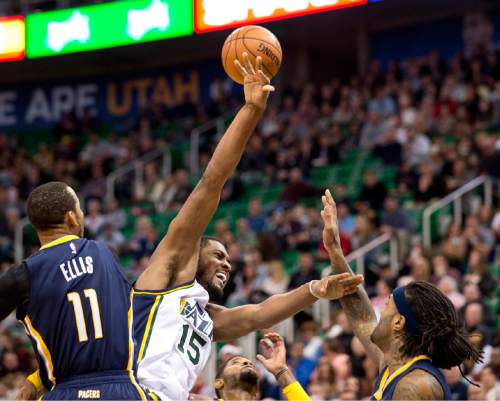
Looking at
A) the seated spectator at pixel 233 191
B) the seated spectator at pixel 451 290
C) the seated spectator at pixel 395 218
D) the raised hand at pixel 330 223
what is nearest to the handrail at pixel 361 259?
the seated spectator at pixel 395 218

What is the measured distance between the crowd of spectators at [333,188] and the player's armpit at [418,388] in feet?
13.4

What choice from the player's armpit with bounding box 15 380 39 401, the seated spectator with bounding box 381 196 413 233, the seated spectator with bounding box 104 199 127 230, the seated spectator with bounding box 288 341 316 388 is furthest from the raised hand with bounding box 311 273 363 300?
the seated spectator with bounding box 104 199 127 230

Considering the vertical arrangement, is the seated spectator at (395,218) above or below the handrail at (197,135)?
below

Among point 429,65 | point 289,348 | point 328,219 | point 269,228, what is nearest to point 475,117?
point 429,65

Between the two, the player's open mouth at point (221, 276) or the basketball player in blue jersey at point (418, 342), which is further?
the player's open mouth at point (221, 276)

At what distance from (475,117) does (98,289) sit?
12.3 m

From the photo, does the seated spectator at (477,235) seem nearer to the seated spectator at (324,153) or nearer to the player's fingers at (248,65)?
the seated spectator at (324,153)

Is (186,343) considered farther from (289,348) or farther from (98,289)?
(289,348)

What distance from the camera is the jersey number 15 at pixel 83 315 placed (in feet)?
12.9

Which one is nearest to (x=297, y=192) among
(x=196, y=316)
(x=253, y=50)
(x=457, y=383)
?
(x=457, y=383)

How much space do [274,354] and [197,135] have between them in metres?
14.4

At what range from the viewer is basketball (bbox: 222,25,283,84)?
194 inches

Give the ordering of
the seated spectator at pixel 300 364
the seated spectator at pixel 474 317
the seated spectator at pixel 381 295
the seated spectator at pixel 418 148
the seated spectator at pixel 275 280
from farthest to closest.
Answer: the seated spectator at pixel 418 148
the seated spectator at pixel 275 280
the seated spectator at pixel 381 295
the seated spectator at pixel 300 364
the seated spectator at pixel 474 317

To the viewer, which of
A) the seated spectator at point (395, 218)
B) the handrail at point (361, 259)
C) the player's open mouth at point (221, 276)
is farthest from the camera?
the seated spectator at point (395, 218)
